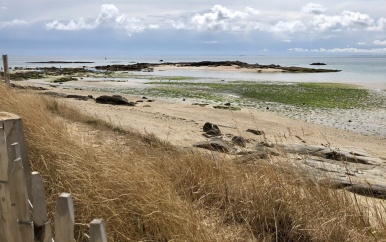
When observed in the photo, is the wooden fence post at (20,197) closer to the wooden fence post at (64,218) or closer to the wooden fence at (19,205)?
the wooden fence at (19,205)

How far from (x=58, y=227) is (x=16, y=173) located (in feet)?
1.46

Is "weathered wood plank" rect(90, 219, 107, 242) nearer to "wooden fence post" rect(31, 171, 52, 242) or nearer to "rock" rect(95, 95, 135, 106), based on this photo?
"wooden fence post" rect(31, 171, 52, 242)

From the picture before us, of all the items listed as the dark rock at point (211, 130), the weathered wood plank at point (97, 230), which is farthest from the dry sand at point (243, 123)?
the weathered wood plank at point (97, 230)

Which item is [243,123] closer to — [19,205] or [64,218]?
[19,205]

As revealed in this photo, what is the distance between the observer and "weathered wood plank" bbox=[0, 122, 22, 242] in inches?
98.0

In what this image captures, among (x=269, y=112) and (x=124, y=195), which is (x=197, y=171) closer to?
(x=124, y=195)

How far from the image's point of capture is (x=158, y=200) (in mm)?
3742

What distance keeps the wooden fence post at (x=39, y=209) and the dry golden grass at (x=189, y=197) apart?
0.95 meters

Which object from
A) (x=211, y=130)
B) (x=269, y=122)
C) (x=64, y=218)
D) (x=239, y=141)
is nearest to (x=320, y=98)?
(x=269, y=122)

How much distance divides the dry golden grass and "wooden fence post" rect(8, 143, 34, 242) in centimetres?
101

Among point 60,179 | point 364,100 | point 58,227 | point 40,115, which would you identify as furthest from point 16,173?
point 364,100

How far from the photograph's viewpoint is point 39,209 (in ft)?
8.19

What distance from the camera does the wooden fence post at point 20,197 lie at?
7.97ft

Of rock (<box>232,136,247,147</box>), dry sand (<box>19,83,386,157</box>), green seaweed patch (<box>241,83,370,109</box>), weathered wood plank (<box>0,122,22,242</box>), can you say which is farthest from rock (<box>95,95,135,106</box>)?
weathered wood plank (<box>0,122,22,242</box>)
